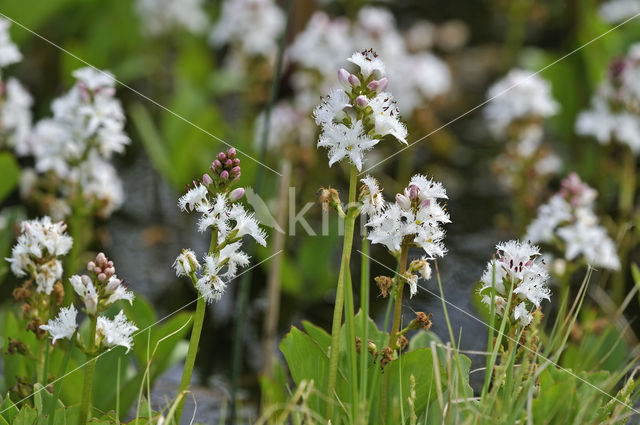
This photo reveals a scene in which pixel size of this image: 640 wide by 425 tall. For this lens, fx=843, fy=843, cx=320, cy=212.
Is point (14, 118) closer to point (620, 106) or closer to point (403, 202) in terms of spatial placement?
point (403, 202)

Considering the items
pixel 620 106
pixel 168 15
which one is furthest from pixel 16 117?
pixel 620 106

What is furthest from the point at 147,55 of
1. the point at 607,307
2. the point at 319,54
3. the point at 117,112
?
the point at 607,307

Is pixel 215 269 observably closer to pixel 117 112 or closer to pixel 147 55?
pixel 117 112

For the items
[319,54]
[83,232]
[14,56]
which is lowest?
[83,232]

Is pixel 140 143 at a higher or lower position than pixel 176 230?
higher

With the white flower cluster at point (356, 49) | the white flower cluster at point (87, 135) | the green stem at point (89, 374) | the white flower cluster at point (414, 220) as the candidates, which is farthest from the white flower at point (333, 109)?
the white flower cluster at point (356, 49)
